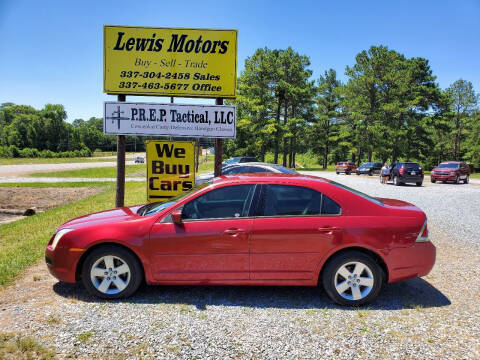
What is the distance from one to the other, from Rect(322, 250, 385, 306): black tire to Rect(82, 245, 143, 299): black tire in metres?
2.25

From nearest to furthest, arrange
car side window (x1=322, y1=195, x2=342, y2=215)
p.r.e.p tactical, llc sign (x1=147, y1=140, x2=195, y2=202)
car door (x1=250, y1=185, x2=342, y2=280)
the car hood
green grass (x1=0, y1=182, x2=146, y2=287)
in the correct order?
car door (x1=250, y1=185, x2=342, y2=280), car side window (x1=322, y1=195, x2=342, y2=215), the car hood, green grass (x1=0, y1=182, x2=146, y2=287), p.r.e.p tactical, llc sign (x1=147, y1=140, x2=195, y2=202)

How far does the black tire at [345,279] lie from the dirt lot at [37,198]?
10.3m

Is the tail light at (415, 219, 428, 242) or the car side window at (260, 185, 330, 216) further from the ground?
the car side window at (260, 185, 330, 216)

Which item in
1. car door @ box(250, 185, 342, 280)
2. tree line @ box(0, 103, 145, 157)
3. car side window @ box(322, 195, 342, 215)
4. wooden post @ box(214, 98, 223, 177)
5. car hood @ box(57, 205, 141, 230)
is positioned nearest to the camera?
car door @ box(250, 185, 342, 280)

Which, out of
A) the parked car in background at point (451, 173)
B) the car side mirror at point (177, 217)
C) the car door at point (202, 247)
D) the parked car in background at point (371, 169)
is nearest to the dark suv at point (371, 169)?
the parked car in background at point (371, 169)

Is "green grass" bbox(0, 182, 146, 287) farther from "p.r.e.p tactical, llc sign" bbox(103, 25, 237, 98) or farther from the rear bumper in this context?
the rear bumper

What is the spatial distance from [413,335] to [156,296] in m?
2.89

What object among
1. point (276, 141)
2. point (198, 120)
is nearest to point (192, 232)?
point (198, 120)

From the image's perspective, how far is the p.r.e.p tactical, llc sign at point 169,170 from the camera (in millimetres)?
6805

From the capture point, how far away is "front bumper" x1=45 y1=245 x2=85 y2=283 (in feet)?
12.2

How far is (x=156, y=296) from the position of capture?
12.8 feet

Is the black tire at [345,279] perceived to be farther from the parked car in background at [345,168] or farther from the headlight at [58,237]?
the parked car in background at [345,168]

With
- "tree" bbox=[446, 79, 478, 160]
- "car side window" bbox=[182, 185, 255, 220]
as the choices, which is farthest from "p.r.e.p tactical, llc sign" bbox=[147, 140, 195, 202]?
"tree" bbox=[446, 79, 478, 160]

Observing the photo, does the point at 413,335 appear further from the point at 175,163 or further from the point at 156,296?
the point at 175,163
